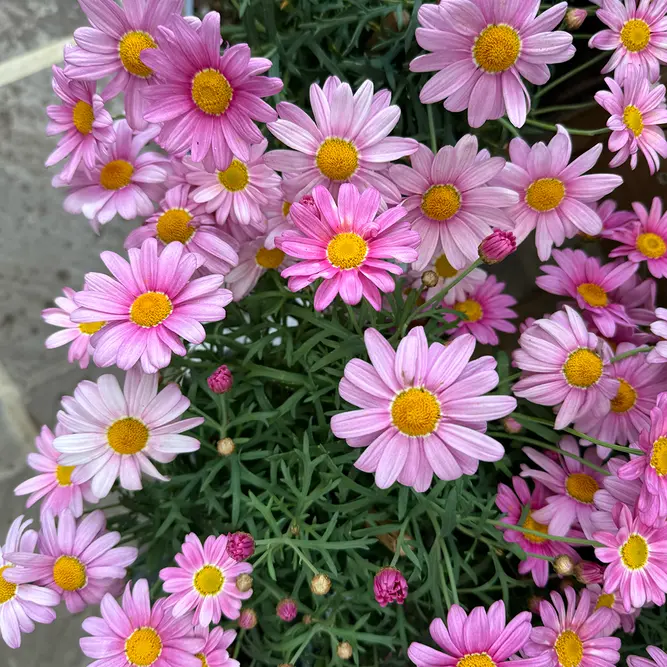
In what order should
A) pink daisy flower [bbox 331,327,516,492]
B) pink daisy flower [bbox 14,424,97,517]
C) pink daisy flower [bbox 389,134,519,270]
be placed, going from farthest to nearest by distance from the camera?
pink daisy flower [bbox 14,424,97,517]
pink daisy flower [bbox 389,134,519,270]
pink daisy flower [bbox 331,327,516,492]

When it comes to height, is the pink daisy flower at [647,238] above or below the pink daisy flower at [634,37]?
below

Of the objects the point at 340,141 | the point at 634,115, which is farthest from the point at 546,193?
the point at 340,141

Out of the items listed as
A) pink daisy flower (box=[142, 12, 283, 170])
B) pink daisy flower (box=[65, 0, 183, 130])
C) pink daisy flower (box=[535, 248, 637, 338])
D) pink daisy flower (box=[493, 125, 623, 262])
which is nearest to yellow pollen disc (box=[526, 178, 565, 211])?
pink daisy flower (box=[493, 125, 623, 262])

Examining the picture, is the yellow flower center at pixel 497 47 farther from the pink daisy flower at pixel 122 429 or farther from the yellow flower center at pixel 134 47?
the pink daisy flower at pixel 122 429

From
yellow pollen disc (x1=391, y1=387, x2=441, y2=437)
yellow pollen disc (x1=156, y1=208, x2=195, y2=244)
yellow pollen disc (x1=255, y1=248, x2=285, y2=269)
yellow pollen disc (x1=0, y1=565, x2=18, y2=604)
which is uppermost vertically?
yellow pollen disc (x1=156, y1=208, x2=195, y2=244)

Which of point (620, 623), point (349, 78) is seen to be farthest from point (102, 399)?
point (620, 623)

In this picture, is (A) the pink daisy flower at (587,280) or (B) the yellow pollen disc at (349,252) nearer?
(B) the yellow pollen disc at (349,252)

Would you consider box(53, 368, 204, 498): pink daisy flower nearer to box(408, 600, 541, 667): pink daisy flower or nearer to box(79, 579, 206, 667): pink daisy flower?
box(79, 579, 206, 667): pink daisy flower

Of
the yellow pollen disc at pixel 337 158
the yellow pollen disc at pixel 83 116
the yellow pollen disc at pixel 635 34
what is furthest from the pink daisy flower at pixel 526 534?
the yellow pollen disc at pixel 83 116
